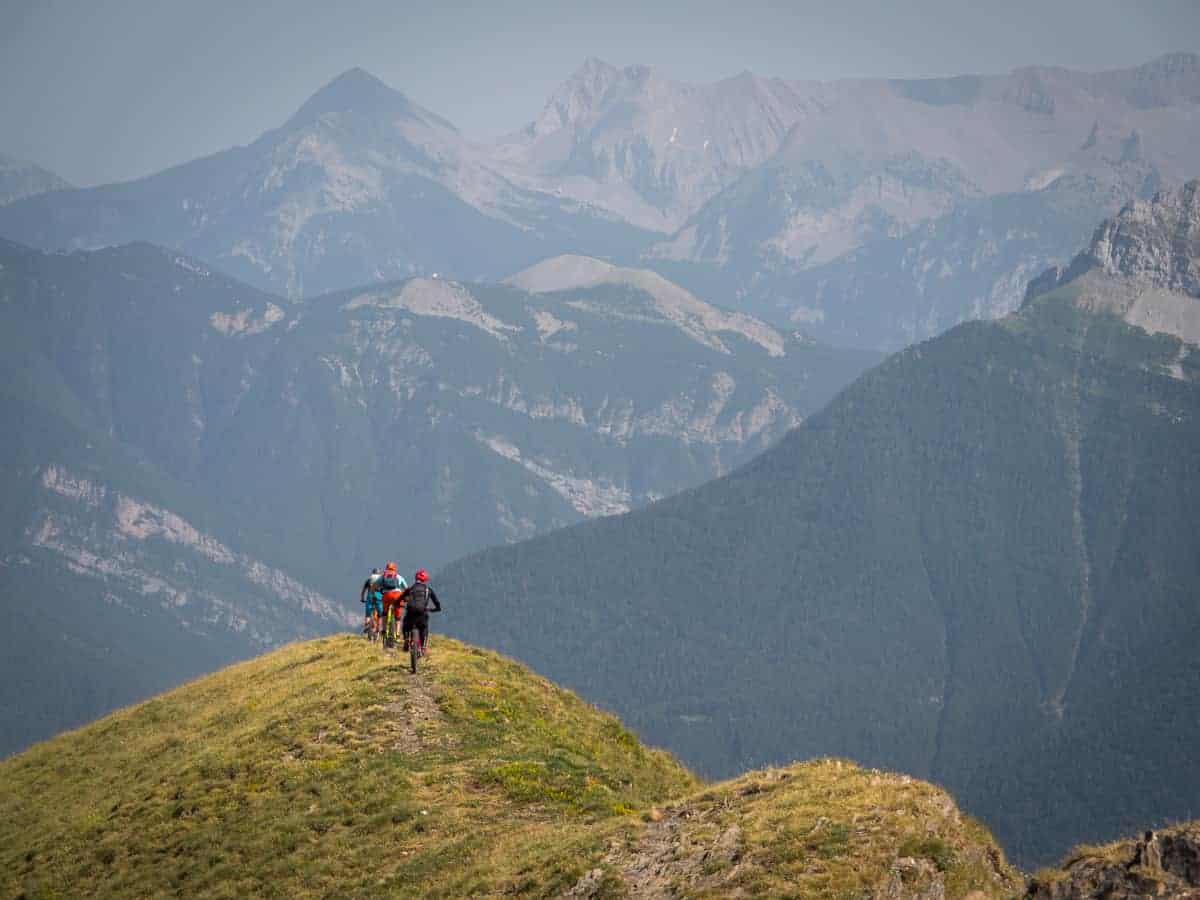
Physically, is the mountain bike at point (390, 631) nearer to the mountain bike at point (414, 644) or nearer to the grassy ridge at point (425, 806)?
the grassy ridge at point (425, 806)

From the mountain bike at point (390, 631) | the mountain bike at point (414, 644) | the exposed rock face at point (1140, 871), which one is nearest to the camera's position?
the exposed rock face at point (1140, 871)

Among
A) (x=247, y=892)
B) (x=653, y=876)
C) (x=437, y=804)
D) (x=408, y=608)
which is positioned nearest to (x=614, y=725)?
(x=408, y=608)

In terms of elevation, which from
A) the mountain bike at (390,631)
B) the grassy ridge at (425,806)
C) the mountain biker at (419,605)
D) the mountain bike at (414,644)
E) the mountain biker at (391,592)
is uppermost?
the mountain biker at (391,592)

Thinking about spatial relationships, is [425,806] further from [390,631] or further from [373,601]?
[373,601]

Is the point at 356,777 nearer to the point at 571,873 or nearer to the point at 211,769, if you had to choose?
the point at 211,769

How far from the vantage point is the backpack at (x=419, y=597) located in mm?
74938

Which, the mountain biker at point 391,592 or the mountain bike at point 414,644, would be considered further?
the mountain biker at point 391,592

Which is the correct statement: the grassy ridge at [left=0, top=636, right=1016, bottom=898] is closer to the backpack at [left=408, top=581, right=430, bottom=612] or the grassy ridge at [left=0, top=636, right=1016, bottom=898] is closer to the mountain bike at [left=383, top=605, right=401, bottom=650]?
the mountain bike at [left=383, top=605, right=401, bottom=650]

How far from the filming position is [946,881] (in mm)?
46594

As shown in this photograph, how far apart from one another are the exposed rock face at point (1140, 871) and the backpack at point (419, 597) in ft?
122

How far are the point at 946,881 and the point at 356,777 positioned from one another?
27.1 metres

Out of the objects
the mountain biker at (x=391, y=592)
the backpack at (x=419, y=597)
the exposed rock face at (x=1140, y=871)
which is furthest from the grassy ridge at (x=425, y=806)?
the exposed rock face at (x=1140, y=871)

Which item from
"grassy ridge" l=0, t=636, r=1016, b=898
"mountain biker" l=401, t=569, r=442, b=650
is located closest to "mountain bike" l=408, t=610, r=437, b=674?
"mountain biker" l=401, t=569, r=442, b=650

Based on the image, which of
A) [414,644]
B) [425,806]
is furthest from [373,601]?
→ [425,806]
